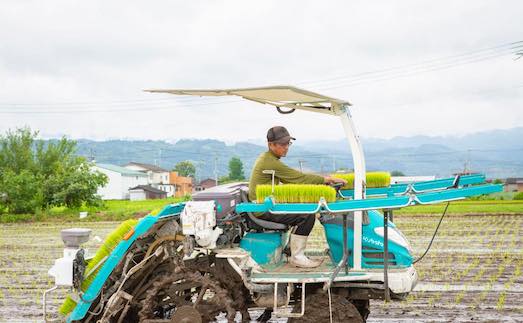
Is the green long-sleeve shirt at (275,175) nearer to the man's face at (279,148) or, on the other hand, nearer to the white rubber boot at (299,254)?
the man's face at (279,148)

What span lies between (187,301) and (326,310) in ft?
4.39

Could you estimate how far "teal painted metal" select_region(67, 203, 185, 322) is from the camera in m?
5.82

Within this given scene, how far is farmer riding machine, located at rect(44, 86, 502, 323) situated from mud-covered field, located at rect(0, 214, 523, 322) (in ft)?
6.69

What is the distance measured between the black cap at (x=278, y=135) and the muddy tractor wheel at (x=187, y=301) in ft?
5.01

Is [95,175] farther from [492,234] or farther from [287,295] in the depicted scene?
[287,295]

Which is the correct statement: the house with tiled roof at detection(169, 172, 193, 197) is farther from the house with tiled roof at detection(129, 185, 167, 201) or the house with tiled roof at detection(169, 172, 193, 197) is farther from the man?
the man

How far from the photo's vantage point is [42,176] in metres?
36.8

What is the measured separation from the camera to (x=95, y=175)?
36.5 metres

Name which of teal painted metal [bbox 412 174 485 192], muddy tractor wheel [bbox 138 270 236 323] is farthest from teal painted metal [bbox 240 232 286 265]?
teal painted metal [bbox 412 174 485 192]

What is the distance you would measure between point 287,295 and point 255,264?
1.49ft

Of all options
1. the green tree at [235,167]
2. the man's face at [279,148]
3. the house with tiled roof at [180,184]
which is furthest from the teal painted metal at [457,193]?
the house with tiled roof at [180,184]

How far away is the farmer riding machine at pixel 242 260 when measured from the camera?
570 cm

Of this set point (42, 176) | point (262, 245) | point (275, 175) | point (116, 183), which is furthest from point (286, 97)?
point (116, 183)

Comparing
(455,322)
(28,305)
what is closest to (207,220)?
(455,322)
